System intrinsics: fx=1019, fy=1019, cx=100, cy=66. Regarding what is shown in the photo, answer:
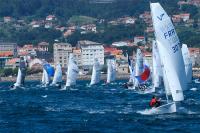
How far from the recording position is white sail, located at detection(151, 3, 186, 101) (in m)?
49.2

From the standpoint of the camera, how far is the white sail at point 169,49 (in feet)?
161

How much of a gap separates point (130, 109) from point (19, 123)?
9.71 m

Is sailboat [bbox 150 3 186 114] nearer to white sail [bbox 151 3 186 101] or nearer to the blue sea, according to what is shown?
white sail [bbox 151 3 186 101]

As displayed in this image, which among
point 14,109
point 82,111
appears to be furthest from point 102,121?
point 14,109

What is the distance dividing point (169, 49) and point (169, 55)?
15.1 inches

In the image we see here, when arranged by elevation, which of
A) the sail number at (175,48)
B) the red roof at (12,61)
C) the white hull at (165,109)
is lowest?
the white hull at (165,109)

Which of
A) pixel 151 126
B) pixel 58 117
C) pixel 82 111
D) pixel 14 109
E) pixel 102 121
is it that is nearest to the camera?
pixel 151 126

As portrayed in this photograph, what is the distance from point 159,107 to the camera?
50562 millimetres

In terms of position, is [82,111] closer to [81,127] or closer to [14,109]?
[14,109]

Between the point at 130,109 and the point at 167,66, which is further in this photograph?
the point at 130,109

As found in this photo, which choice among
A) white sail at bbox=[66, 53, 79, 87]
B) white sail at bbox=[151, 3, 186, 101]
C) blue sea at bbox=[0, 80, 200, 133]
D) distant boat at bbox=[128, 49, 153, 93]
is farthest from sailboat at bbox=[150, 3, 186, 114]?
white sail at bbox=[66, 53, 79, 87]

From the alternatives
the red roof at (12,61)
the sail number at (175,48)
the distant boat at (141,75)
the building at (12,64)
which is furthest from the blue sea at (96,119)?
the red roof at (12,61)

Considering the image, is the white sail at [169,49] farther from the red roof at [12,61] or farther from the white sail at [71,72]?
the red roof at [12,61]

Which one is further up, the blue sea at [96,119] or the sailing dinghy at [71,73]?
the sailing dinghy at [71,73]
